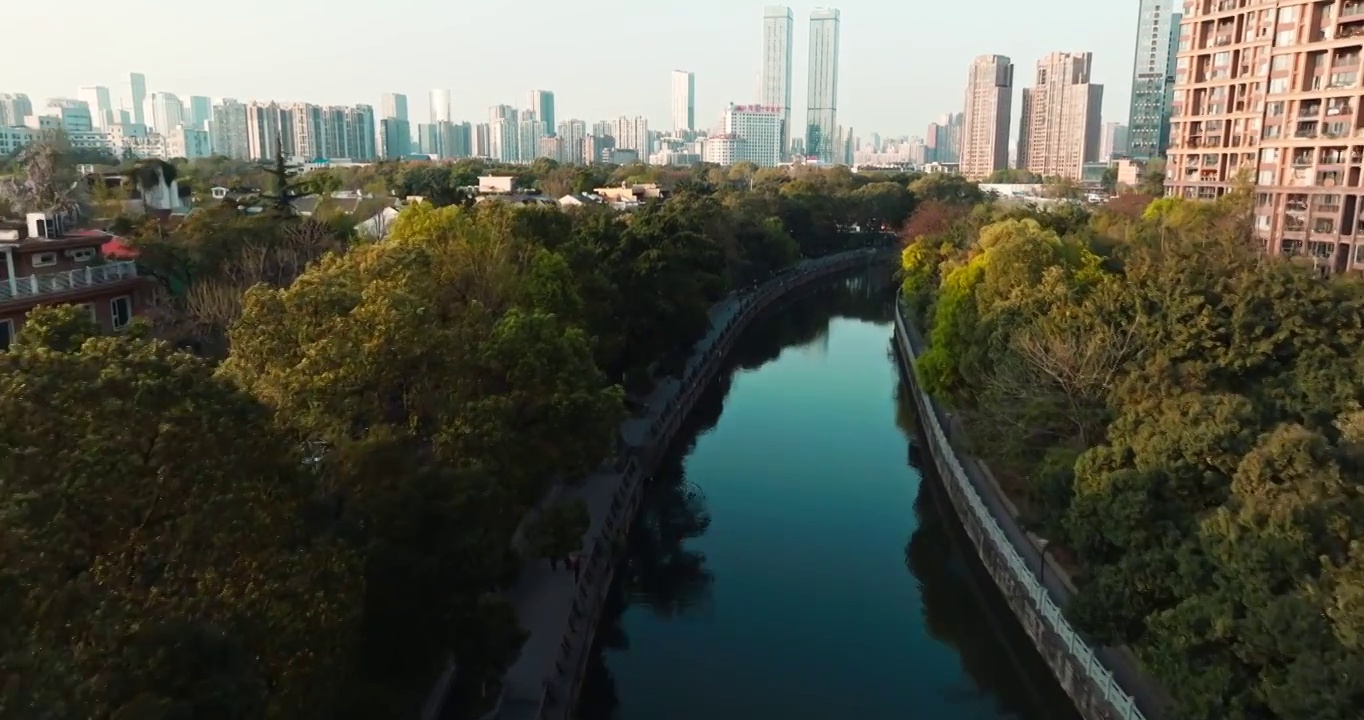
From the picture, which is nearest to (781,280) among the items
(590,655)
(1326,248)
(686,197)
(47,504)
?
(686,197)

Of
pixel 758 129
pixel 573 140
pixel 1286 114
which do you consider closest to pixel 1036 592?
pixel 1286 114

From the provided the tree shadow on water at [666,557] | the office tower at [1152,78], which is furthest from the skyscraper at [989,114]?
the tree shadow on water at [666,557]

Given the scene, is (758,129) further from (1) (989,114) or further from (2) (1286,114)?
(2) (1286,114)

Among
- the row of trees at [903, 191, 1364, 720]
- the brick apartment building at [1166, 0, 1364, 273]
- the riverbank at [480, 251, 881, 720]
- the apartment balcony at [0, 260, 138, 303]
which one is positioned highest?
the brick apartment building at [1166, 0, 1364, 273]

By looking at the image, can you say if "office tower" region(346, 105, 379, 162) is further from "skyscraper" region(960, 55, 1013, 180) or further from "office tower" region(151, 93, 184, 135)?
"office tower" region(151, 93, 184, 135)

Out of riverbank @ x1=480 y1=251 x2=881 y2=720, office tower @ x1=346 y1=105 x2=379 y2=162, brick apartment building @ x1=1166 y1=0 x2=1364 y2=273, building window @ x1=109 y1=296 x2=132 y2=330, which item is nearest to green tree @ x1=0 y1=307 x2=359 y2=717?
riverbank @ x1=480 y1=251 x2=881 y2=720

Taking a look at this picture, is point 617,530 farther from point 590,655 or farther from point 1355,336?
point 1355,336

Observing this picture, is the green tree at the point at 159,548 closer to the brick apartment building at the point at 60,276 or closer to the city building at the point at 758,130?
the brick apartment building at the point at 60,276
